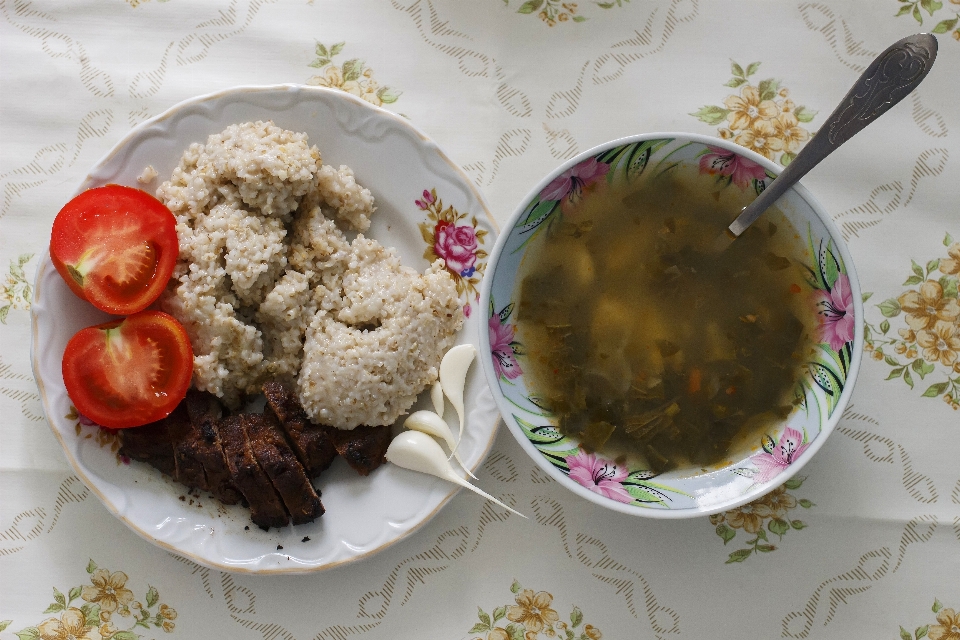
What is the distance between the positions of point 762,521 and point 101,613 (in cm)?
184

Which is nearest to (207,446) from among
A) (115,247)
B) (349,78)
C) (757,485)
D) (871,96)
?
(115,247)

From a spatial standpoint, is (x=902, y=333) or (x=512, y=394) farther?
(x=902, y=333)

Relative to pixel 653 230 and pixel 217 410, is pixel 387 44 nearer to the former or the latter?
pixel 653 230

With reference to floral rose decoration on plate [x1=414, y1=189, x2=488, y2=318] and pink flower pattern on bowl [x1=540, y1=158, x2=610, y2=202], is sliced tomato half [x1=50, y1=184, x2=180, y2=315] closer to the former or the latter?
floral rose decoration on plate [x1=414, y1=189, x2=488, y2=318]

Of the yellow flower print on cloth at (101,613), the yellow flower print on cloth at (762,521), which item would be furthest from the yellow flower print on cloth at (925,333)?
the yellow flower print on cloth at (101,613)

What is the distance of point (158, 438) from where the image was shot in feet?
5.75

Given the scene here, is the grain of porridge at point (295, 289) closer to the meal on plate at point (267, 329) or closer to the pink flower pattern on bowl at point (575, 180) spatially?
the meal on plate at point (267, 329)

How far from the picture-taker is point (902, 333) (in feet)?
6.37

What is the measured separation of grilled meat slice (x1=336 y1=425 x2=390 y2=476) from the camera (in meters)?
1.76

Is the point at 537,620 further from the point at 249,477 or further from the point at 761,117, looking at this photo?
the point at 761,117

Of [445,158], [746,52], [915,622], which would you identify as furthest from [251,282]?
[915,622]

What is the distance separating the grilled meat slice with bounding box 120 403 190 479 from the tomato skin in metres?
0.04

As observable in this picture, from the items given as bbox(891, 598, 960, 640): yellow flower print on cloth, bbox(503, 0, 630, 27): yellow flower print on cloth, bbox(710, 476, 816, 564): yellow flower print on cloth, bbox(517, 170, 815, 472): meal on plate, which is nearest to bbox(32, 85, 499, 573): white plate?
bbox(517, 170, 815, 472): meal on plate

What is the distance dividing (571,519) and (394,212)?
3.22 ft
